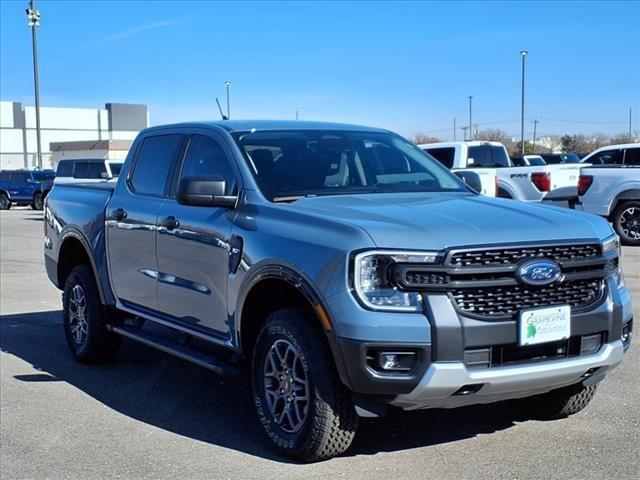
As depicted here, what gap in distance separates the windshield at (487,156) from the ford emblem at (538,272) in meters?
13.1

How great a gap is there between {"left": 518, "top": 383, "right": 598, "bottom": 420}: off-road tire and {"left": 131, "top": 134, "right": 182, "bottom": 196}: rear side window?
303 cm

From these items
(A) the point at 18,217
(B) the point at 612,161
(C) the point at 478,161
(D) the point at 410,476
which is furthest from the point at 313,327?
(A) the point at 18,217

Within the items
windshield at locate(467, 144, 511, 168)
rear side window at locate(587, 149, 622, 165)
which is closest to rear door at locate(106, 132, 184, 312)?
windshield at locate(467, 144, 511, 168)

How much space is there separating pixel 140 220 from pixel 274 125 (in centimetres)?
124

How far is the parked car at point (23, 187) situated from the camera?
34.2 metres

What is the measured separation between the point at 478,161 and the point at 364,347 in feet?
45.6

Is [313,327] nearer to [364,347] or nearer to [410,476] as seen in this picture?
[364,347]

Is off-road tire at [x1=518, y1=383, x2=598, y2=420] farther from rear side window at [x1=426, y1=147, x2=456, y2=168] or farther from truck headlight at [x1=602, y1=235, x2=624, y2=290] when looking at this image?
rear side window at [x1=426, y1=147, x2=456, y2=168]

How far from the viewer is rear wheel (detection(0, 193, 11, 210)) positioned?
35000mm

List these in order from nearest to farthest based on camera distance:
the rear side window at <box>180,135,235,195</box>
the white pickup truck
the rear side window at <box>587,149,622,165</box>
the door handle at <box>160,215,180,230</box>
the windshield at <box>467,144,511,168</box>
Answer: the rear side window at <box>180,135,235,195</box> < the door handle at <box>160,215,180,230</box> < the white pickup truck < the windshield at <box>467,144,511,168</box> < the rear side window at <box>587,149,622,165</box>

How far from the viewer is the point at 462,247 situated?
13.0 ft

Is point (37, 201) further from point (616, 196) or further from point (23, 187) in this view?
point (616, 196)

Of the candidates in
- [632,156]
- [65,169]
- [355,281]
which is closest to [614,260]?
[355,281]

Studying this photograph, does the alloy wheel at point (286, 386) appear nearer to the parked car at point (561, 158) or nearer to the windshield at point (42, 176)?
the windshield at point (42, 176)
